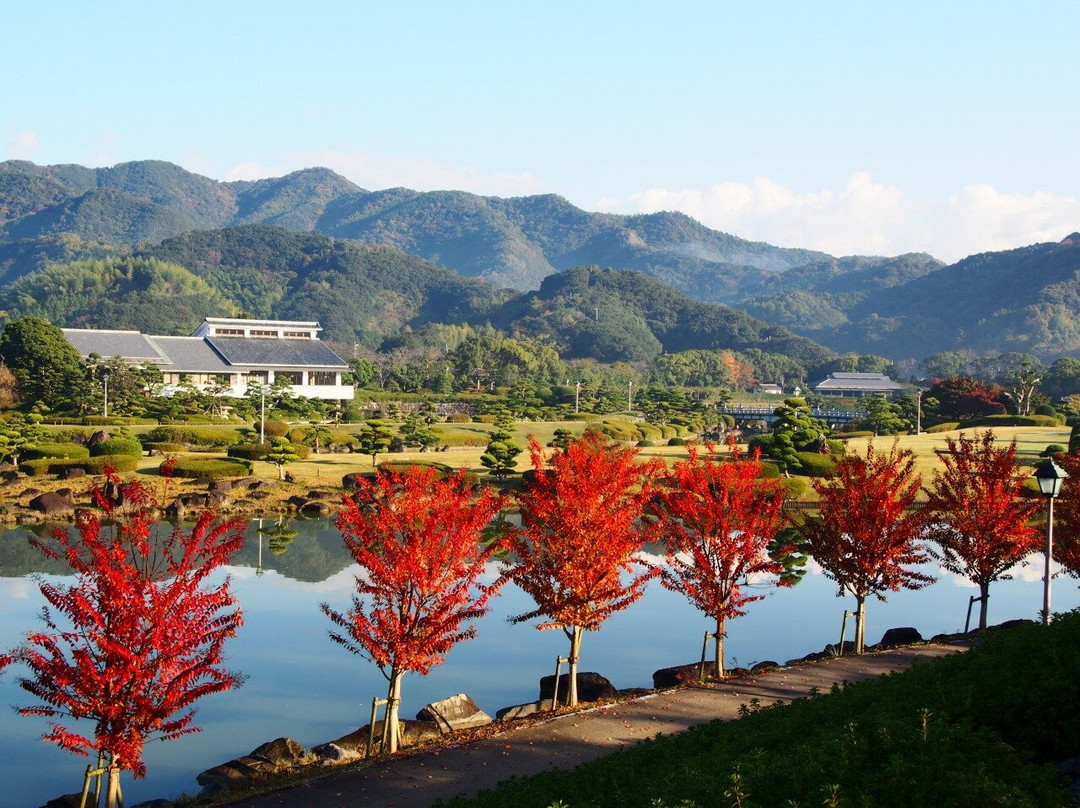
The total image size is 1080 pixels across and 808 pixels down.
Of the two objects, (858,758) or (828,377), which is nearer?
(858,758)

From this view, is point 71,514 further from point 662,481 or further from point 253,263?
point 253,263

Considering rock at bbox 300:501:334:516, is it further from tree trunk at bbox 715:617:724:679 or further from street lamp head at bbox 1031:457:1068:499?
street lamp head at bbox 1031:457:1068:499

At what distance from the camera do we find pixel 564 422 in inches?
Answer: 2574

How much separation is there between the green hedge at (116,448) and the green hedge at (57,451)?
578 mm

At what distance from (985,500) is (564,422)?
46.1 m

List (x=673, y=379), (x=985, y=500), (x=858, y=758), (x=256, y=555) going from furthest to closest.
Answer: (x=673, y=379), (x=256, y=555), (x=985, y=500), (x=858, y=758)

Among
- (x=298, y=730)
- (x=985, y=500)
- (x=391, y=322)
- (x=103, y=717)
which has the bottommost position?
(x=298, y=730)

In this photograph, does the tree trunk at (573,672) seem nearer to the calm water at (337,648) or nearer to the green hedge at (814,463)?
the calm water at (337,648)

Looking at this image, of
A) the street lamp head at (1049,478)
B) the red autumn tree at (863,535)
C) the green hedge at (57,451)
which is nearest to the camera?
the street lamp head at (1049,478)

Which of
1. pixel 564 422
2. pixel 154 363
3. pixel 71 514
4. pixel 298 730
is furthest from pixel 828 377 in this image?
pixel 298 730

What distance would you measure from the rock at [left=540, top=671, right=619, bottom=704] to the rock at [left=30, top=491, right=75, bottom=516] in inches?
901

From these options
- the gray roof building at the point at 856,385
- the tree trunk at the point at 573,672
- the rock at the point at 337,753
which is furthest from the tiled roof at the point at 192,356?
the gray roof building at the point at 856,385

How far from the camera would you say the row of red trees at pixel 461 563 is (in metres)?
10.9

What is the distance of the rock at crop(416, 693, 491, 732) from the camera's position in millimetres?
14797
